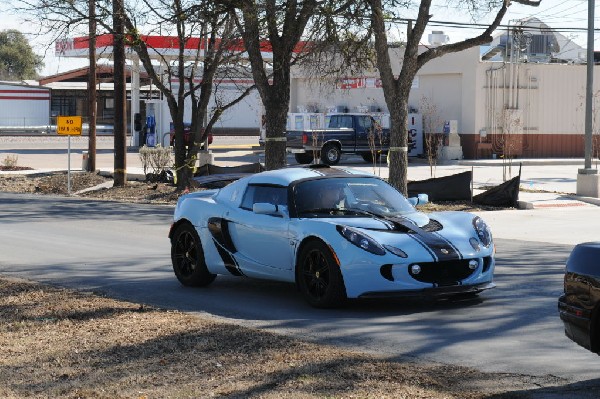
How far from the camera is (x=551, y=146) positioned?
45.6 meters

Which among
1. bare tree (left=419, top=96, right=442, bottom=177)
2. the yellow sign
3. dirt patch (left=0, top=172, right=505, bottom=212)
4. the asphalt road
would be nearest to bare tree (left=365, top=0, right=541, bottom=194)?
dirt patch (left=0, top=172, right=505, bottom=212)

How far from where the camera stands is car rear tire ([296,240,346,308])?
34.0 feet

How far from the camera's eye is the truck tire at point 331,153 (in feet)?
135

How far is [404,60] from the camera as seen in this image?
23.6 meters

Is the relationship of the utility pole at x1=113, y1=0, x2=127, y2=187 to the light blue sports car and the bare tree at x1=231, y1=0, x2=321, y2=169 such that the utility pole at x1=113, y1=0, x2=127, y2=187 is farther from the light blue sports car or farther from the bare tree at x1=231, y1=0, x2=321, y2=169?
the light blue sports car

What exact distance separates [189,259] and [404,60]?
40.6ft

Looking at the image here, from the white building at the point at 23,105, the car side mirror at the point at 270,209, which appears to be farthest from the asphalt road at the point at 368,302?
the white building at the point at 23,105

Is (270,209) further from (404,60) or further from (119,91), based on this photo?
(119,91)

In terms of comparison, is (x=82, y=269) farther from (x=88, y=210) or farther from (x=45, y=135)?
(x=45, y=135)

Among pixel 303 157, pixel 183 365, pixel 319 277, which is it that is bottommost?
pixel 183 365

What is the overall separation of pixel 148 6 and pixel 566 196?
1171 cm

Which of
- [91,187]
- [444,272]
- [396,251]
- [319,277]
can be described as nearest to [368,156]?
[91,187]

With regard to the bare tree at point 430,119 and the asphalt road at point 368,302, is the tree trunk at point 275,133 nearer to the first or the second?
the asphalt road at point 368,302

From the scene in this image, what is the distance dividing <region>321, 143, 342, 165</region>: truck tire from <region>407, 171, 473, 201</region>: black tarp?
1554cm
